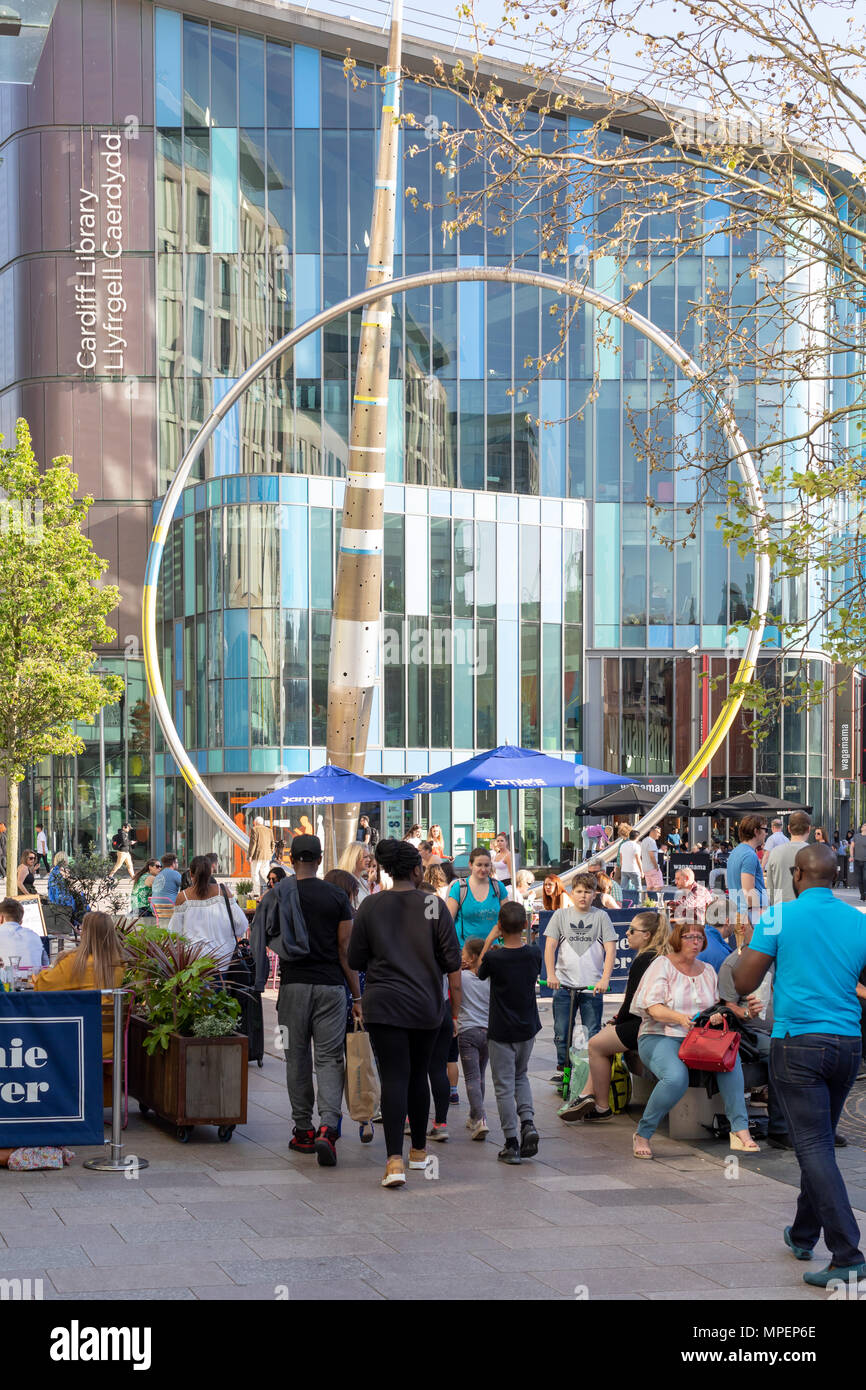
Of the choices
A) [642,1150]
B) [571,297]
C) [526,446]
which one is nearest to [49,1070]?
[642,1150]

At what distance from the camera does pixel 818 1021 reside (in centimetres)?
692

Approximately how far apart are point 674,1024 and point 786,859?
463 centimetres

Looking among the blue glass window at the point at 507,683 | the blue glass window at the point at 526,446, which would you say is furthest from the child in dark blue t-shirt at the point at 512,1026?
the blue glass window at the point at 526,446

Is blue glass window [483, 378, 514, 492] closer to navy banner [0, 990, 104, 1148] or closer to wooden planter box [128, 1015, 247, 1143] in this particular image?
wooden planter box [128, 1015, 247, 1143]

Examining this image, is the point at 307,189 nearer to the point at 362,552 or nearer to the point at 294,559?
the point at 294,559

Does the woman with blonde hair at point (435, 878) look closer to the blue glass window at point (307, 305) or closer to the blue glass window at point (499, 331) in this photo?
the blue glass window at point (307, 305)

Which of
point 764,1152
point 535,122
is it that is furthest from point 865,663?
point 535,122

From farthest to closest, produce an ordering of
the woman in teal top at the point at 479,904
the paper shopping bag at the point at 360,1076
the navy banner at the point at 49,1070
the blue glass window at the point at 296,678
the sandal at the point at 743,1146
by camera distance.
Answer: the blue glass window at the point at 296,678
the woman in teal top at the point at 479,904
the sandal at the point at 743,1146
the paper shopping bag at the point at 360,1076
the navy banner at the point at 49,1070

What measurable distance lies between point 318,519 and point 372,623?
71.4 ft

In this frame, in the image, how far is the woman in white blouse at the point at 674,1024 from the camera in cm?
995

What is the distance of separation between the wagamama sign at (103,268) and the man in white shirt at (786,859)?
37766mm

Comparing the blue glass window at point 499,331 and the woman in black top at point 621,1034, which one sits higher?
the blue glass window at point 499,331

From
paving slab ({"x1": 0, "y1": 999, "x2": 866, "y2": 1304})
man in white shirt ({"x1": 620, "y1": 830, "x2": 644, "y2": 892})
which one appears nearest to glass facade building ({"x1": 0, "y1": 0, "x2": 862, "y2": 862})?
man in white shirt ({"x1": 620, "y1": 830, "x2": 644, "y2": 892})

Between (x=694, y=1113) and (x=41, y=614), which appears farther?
(x=41, y=614)
